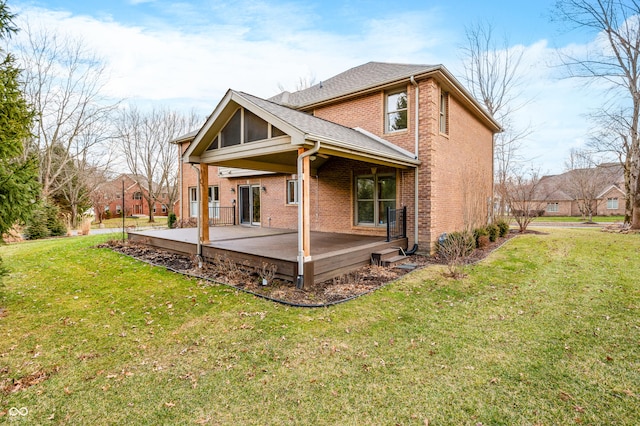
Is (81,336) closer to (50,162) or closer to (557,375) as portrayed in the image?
(557,375)

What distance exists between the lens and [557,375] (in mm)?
3150

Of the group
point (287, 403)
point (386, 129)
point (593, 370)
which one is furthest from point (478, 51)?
point (287, 403)

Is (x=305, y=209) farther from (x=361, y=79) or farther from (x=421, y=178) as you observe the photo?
(x=361, y=79)

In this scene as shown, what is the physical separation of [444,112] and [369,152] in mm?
4809

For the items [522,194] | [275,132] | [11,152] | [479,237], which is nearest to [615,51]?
[522,194]

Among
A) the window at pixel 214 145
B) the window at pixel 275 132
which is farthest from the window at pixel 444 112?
the window at pixel 214 145

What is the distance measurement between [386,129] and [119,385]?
9233 millimetres

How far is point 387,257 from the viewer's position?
831 centimetres

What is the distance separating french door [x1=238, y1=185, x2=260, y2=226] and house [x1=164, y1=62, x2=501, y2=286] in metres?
1.63

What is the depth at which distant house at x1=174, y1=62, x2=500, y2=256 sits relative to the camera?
272 inches

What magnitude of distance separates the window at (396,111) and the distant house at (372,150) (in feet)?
0.10

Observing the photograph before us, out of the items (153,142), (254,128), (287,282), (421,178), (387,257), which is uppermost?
(153,142)

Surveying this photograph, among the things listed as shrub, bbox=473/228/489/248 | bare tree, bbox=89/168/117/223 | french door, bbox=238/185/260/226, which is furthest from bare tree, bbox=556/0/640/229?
bare tree, bbox=89/168/117/223

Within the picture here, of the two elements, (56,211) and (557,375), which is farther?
(56,211)
